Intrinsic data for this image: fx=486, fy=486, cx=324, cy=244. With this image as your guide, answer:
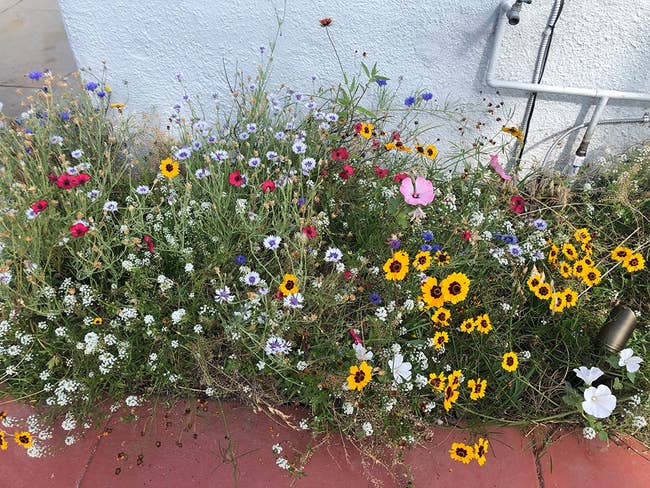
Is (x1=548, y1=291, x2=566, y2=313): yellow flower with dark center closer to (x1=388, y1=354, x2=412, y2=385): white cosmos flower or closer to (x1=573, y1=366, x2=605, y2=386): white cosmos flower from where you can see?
(x1=573, y1=366, x2=605, y2=386): white cosmos flower

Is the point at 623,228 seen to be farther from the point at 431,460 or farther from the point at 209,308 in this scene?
the point at 209,308

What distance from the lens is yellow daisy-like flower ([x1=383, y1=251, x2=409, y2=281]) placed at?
171 centimetres

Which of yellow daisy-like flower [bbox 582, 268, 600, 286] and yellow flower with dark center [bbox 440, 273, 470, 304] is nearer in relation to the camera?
yellow flower with dark center [bbox 440, 273, 470, 304]

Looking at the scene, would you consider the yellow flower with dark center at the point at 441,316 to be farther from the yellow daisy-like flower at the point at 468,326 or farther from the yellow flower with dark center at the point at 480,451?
the yellow flower with dark center at the point at 480,451

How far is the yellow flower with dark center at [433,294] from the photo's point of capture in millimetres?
1719

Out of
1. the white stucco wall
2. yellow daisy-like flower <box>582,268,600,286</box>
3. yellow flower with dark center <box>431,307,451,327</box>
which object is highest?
the white stucco wall

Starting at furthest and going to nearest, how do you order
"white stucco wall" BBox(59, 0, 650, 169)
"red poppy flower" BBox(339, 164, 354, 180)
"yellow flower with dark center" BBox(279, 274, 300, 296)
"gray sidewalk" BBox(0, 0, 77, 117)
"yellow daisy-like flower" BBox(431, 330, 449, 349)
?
"gray sidewalk" BBox(0, 0, 77, 117), "white stucco wall" BBox(59, 0, 650, 169), "red poppy flower" BBox(339, 164, 354, 180), "yellow daisy-like flower" BBox(431, 330, 449, 349), "yellow flower with dark center" BBox(279, 274, 300, 296)

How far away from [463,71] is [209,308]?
180 cm

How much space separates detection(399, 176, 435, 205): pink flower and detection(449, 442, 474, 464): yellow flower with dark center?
853 mm

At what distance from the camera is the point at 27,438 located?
1.59m

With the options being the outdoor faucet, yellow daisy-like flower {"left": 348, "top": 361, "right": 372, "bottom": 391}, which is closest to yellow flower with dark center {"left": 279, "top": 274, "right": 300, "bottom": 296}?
yellow daisy-like flower {"left": 348, "top": 361, "right": 372, "bottom": 391}

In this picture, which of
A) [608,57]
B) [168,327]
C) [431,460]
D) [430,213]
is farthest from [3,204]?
[608,57]

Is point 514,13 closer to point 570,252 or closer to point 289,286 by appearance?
point 570,252

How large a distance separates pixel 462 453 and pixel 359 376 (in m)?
0.45
